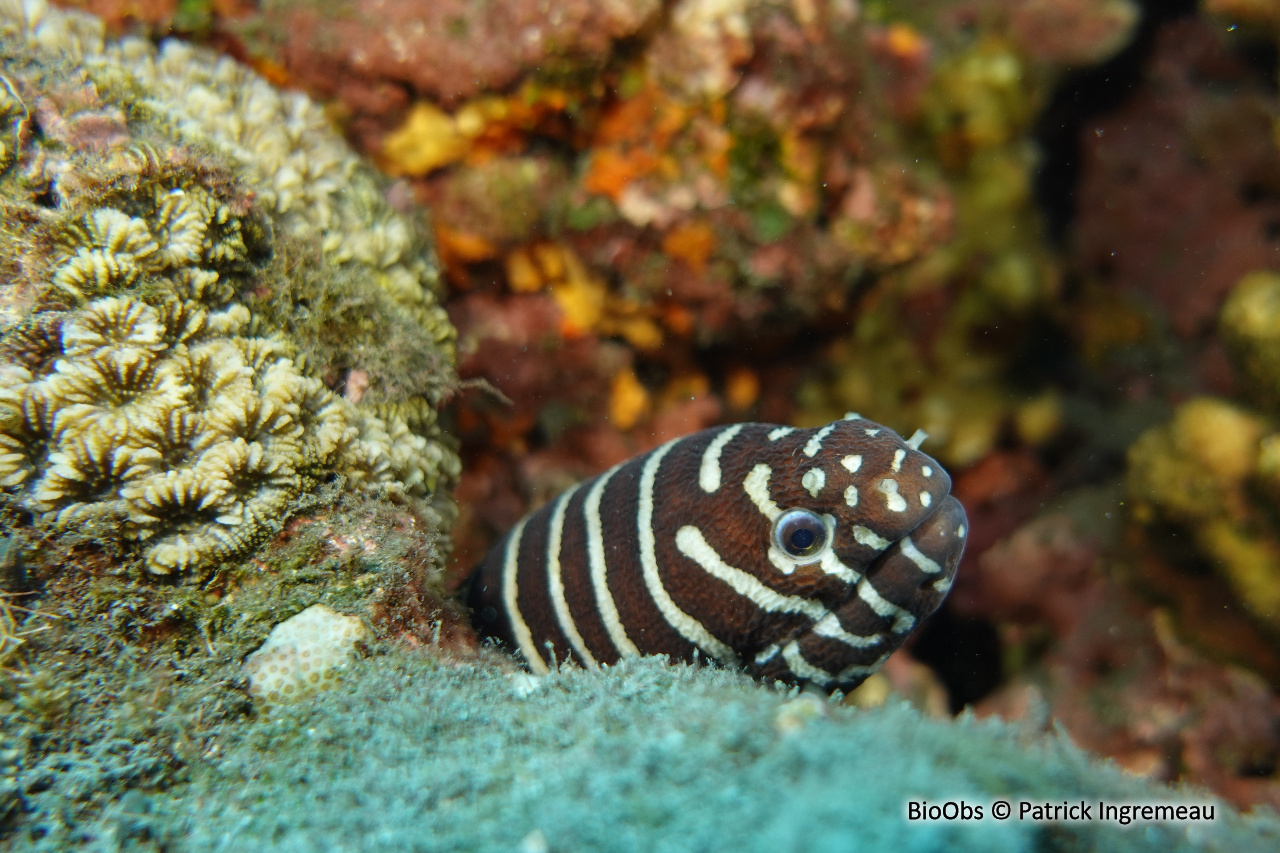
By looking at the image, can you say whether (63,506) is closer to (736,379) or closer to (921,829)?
(921,829)

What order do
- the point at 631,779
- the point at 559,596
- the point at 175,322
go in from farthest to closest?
the point at 559,596 < the point at 175,322 < the point at 631,779

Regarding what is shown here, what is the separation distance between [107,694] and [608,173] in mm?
3689

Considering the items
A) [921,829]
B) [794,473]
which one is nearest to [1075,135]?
[794,473]

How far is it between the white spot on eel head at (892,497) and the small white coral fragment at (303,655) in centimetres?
207

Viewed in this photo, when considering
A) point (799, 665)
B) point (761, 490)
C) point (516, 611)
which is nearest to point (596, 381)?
point (516, 611)

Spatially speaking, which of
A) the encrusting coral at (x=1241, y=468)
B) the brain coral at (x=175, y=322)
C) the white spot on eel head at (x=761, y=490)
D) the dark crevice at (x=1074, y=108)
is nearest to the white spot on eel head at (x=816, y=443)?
the white spot on eel head at (x=761, y=490)

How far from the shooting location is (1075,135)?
21.4 ft

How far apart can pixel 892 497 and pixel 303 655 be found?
2.27 metres

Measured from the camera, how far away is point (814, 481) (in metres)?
2.82

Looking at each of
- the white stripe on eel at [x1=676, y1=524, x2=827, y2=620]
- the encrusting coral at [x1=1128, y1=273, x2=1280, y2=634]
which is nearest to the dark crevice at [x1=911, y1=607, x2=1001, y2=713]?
the encrusting coral at [x1=1128, y1=273, x2=1280, y2=634]

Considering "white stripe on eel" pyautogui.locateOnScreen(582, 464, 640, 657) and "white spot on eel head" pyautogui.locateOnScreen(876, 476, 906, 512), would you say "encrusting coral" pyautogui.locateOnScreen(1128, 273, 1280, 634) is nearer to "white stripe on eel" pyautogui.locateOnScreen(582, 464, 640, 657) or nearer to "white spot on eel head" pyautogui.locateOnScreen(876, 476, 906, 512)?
"white spot on eel head" pyautogui.locateOnScreen(876, 476, 906, 512)

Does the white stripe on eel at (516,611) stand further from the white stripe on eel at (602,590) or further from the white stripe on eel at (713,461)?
the white stripe on eel at (713,461)

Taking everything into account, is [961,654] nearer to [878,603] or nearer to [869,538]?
[878,603]

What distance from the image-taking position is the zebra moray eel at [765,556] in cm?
282
